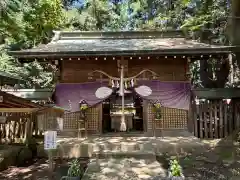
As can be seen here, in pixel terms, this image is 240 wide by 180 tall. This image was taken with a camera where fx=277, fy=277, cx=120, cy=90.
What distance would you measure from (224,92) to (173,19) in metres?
10.2

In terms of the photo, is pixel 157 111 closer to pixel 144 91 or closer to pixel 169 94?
pixel 169 94

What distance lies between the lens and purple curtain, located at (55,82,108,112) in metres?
10.9

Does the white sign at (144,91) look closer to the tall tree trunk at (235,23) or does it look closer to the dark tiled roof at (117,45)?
the dark tiled roof at (117,45)

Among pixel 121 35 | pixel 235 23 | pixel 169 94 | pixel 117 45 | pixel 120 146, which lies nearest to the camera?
pixel 120 146

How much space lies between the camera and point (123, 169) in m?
7.51

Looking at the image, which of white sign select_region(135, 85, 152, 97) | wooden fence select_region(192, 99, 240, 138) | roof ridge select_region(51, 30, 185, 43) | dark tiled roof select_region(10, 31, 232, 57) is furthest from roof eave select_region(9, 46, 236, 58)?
roof ridge select_region(51, 30, 185, 43)

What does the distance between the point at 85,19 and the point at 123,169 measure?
17.5 metres

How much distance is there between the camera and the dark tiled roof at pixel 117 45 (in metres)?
10.2

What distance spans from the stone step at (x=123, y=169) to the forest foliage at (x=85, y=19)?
6.63m

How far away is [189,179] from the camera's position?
6.94 m

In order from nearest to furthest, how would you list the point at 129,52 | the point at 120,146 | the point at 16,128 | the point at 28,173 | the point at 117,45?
the point at 28,173
the point at 120,146
the point at 129,52
the point at 16,128
the point at 117,45

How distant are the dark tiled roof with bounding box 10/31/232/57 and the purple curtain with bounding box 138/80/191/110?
1.44 m

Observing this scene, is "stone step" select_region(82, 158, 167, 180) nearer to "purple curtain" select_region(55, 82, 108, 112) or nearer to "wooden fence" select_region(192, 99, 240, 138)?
"purple curtain" select_region(55, 82, 108, 112)

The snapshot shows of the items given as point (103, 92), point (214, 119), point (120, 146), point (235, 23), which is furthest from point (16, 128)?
point (235, 23)
